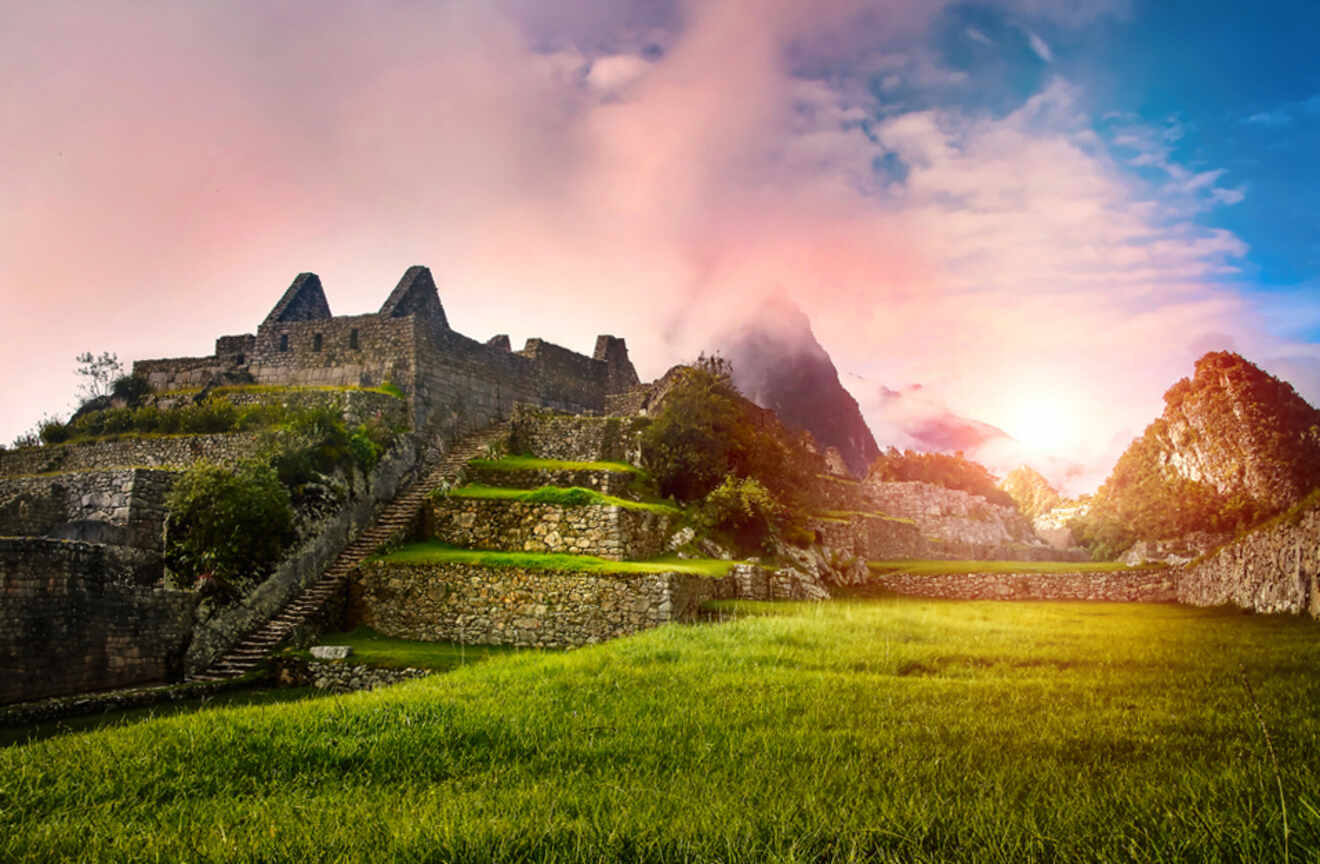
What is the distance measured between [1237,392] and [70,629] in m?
30.3

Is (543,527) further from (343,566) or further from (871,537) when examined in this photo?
(871,537)

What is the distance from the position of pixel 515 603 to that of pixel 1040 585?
2119 centimetres

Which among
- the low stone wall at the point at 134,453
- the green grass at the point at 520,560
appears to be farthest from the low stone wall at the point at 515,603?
the low stone wall at the point at 134,453

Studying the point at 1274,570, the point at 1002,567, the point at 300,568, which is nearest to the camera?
the point at 1274,570

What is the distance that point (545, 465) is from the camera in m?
23.7

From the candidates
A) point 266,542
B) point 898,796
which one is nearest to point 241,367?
point 266,542

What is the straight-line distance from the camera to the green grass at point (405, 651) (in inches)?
569

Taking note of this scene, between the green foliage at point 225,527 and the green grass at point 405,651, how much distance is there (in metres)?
2.53

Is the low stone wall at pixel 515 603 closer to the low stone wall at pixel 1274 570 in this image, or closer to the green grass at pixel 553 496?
the green grass at pixel 553 496

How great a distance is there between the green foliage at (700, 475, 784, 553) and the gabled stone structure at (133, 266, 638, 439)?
1057 centimetres

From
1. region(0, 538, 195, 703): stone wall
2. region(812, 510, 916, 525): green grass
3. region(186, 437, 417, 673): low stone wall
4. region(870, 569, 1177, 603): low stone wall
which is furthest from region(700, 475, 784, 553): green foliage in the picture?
region(0, 538, 195, 703): stone wall

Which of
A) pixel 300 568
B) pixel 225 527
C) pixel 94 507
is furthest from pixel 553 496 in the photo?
pixel 94 507

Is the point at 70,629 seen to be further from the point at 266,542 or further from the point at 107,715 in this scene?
the point at 266,542

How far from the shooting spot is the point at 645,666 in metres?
10.6
